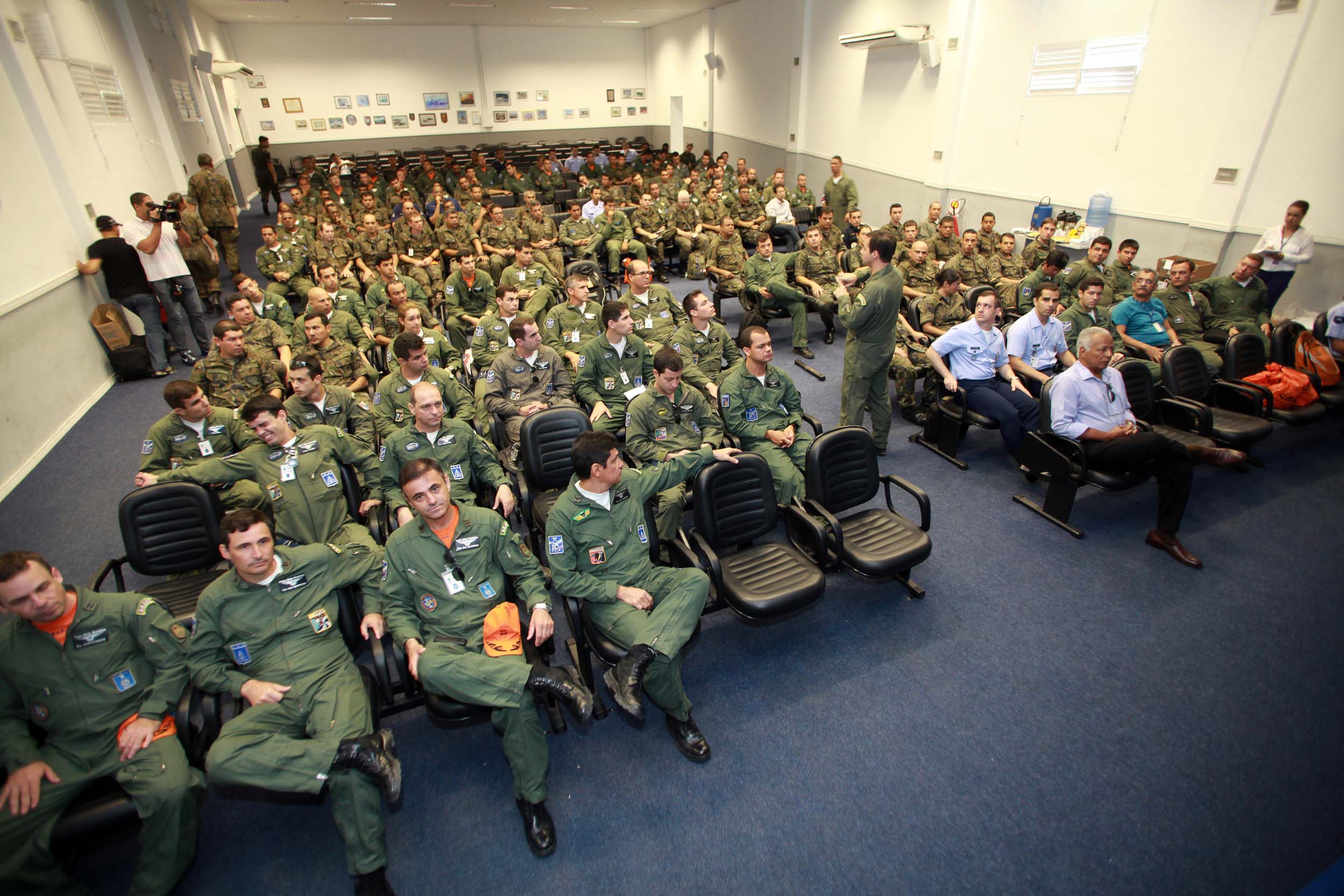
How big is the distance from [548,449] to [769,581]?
5.03 feet

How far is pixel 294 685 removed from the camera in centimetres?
232

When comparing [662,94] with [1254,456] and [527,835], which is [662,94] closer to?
[1254,456]

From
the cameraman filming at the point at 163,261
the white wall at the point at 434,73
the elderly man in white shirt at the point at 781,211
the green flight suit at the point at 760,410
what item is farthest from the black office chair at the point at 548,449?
the white wall at the point at 434,73

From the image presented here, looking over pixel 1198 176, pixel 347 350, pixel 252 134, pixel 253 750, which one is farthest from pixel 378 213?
pixel 1198 176

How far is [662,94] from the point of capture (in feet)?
64.1

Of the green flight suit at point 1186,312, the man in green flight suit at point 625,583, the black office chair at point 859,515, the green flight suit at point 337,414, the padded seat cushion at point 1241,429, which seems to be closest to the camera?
the man in green flight suit at point 625,583

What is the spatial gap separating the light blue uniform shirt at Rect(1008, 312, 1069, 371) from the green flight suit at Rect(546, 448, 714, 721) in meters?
3.54

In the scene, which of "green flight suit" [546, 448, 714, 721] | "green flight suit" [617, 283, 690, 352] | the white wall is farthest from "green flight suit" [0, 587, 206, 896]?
the white wall

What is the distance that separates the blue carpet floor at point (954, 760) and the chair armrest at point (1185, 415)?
82cm

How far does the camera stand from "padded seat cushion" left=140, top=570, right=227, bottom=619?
2771 mm

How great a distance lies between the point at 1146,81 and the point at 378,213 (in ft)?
36.4

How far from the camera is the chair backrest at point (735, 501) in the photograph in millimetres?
3002

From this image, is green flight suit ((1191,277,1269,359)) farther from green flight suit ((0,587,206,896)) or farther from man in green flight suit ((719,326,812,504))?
green flight suit ((0,587,206,896))

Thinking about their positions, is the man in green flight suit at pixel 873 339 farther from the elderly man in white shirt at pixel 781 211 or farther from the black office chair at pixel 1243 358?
the elderly man in white shirt at pixel 781 211
